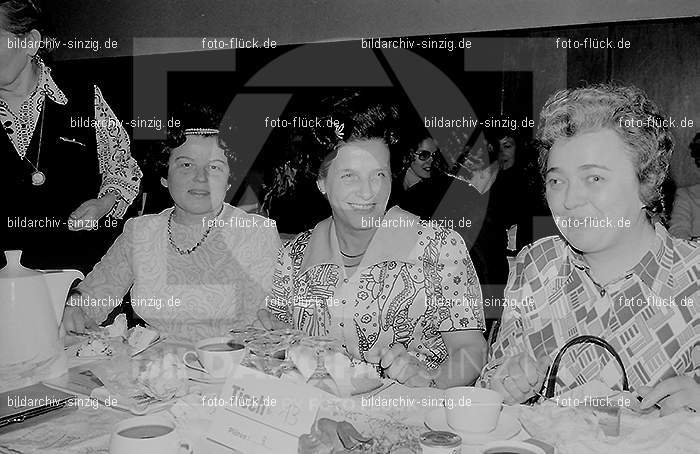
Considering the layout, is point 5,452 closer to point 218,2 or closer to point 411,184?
point 411,184

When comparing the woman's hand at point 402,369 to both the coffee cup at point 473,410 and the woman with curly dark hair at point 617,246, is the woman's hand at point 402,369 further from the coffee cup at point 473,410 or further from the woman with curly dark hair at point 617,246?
the coffee cup at point 473,410

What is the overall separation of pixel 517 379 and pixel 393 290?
65cm

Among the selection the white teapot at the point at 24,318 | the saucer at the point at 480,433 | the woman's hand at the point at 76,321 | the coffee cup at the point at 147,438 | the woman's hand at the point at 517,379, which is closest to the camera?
the coffee cup at the point at 147,438

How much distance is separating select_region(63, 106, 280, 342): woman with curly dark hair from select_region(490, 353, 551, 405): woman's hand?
1.12 metres

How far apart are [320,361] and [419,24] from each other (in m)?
3.02

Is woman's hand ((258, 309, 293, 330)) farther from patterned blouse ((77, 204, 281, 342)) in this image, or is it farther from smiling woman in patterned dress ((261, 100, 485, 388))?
patterned blouse ((77, 204, 281, 342))

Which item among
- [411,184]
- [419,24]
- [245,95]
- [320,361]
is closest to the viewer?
[320,361]

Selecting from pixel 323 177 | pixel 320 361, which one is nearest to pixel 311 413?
pixel 320 361

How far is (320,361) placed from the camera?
145cm

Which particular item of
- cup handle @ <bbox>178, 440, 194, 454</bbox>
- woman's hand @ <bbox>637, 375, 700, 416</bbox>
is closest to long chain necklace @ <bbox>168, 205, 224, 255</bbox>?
cup handle @ <bbox>178, 440, 194, 454</bbox>

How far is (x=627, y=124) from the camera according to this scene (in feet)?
4.96

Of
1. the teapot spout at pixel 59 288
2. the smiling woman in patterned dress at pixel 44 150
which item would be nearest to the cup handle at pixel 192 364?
the teapot spout at pixel 59 288

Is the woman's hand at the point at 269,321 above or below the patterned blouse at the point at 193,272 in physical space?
below

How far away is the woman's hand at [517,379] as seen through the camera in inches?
52.2
